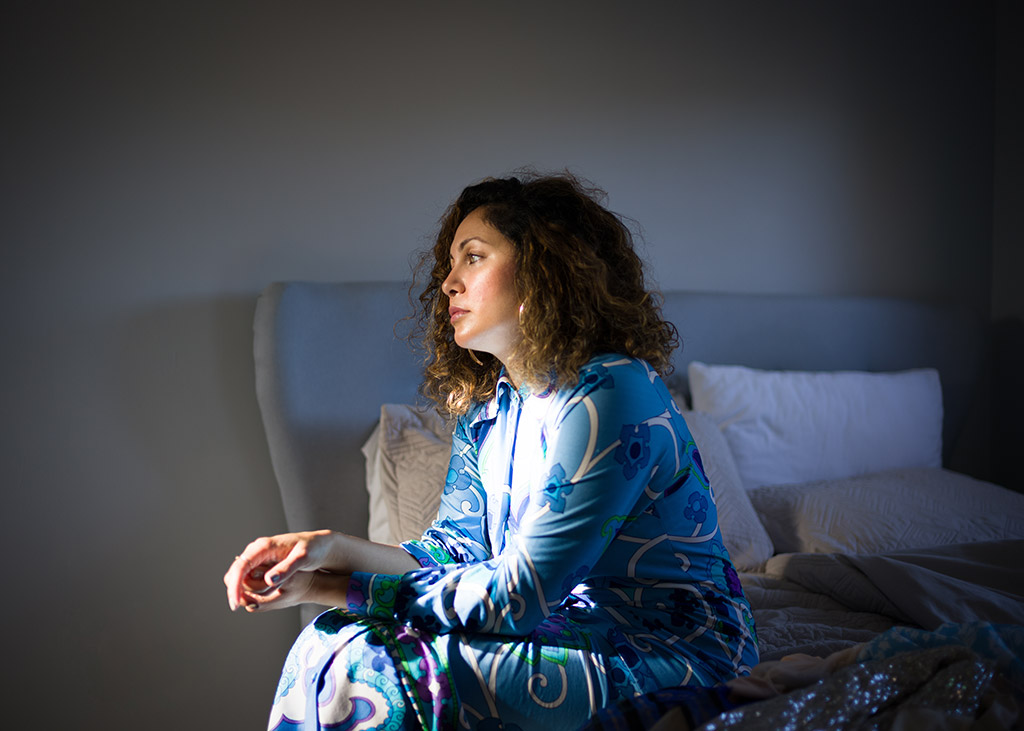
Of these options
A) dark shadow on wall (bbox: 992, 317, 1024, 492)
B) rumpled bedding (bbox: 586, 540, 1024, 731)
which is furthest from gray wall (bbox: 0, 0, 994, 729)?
dark shadow on wall (bbox: 992, 317, 1024, 492)

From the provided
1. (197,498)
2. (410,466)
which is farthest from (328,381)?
(197,498)

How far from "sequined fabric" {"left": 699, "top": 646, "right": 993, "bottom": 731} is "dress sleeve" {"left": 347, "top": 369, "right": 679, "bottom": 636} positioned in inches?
10.4

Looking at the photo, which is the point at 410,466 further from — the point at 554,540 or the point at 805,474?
the point at 805,474

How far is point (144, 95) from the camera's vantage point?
1841 mm

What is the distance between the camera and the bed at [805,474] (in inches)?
37.5

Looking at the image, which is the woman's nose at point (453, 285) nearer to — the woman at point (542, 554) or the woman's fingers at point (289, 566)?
the woman at point (542, 554)

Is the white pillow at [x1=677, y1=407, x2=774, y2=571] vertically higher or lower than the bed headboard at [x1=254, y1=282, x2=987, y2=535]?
lower

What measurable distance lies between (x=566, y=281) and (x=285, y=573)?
23.3 inches

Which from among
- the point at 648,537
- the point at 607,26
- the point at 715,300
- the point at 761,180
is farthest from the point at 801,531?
the point at 607,26

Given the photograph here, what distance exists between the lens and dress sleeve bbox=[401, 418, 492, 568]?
1341 mm

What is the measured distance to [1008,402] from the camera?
3.00 metres

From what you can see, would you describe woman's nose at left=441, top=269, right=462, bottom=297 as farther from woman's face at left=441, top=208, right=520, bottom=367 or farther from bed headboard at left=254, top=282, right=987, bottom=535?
bed headboard at left=254, top=282, right=987, bottom=535

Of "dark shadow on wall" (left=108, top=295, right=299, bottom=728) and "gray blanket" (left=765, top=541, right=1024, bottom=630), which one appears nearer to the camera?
"gray blanket" (left=765, top=541, right=1024, bottom=630)

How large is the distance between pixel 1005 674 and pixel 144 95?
1.94 metres
